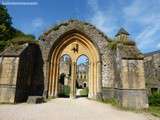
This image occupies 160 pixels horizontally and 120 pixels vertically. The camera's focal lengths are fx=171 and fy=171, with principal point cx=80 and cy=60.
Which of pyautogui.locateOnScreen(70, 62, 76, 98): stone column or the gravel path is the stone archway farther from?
the gravel path

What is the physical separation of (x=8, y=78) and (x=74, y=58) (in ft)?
19.1

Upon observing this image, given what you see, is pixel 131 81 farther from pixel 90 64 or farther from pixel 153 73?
pixel 153 73

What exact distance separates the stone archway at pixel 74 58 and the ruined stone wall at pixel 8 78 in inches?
128

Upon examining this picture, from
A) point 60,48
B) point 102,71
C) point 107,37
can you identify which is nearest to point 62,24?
point 60,48

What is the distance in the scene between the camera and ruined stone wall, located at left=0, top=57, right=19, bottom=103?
10039 mm

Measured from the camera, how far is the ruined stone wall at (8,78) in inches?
395

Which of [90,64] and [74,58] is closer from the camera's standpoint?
[90,64]

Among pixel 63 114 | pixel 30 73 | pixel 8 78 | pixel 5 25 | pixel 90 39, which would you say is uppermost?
pixel 5 25

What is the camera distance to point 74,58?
14.5m

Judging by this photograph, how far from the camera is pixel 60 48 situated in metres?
13.9

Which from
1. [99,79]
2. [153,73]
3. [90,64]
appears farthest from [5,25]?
[153,73]

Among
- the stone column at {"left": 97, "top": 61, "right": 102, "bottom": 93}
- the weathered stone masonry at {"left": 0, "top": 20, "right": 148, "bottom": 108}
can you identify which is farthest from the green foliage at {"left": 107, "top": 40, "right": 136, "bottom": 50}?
the stone column at {"left": 97, "top": 61, "right": 102, "bottom": 93}

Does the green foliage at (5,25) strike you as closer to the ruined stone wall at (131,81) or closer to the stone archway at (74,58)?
the stone archway at (74,58)

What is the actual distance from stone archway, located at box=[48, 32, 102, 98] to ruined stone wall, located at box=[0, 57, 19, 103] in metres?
3.26
